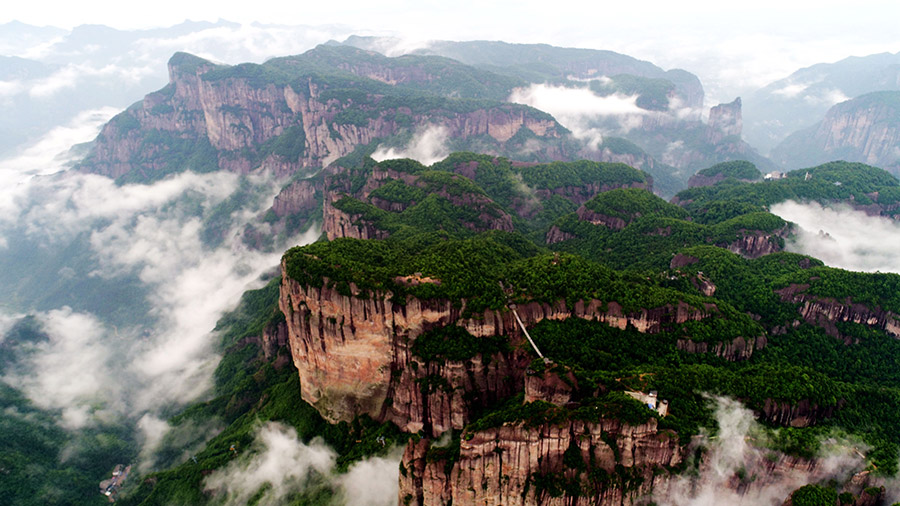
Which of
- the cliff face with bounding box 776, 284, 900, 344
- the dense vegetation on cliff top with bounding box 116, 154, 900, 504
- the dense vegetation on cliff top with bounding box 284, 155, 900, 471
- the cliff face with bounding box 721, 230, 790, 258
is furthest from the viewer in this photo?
the cliff face with bounding box 721, 230, 790, 258

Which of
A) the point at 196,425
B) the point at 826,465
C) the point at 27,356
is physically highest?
the point at 826,465

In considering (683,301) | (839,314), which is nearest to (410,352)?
(683,301)

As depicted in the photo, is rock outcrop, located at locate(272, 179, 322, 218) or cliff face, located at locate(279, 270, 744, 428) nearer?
cliff face, located at locate(279, 270, 744, 428)

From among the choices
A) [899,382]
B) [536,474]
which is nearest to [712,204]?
[899,382]

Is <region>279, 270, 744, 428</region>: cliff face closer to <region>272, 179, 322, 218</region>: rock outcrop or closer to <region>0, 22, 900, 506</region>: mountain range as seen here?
<region>0, 22, 900, 506</region>: mountain range

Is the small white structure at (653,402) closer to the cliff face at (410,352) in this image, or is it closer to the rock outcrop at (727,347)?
the cliff face at (410,352)

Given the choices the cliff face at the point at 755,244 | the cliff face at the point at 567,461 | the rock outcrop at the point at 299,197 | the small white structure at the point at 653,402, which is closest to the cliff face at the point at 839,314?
the cliff face at the point at 755,244

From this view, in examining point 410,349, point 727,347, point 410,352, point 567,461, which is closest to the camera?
point 567,461

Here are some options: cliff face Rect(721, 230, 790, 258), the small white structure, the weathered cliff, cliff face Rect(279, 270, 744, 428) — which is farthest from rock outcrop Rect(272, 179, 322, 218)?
the small white structure

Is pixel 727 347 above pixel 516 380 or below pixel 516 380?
above

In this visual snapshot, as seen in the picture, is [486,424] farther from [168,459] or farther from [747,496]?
[168,459]

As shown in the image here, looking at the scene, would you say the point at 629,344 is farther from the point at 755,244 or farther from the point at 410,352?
the point at 755,244
